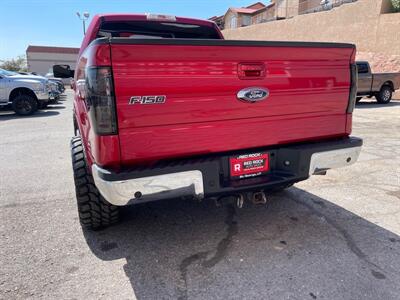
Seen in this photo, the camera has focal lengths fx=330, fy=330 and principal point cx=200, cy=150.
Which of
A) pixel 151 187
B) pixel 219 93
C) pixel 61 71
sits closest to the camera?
pixel 151 187

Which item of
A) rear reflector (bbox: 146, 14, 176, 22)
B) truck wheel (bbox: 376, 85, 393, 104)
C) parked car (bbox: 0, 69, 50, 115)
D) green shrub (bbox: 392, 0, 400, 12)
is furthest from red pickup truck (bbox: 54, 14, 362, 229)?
green shrub (bbox: 392, 0, 400, 12)

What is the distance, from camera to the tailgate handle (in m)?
2.46

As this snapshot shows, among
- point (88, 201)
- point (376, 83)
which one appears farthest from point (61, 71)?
point (376, 83)

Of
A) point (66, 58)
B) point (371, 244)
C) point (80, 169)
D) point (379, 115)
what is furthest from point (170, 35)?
point (66, 58)

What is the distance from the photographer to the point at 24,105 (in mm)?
11992

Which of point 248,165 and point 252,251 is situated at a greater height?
point 248,165

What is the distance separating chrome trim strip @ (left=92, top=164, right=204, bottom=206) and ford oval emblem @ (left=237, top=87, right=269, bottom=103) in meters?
0.66

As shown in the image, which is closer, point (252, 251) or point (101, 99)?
point (101, 99)

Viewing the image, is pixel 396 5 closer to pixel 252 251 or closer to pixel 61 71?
pixel 61 71

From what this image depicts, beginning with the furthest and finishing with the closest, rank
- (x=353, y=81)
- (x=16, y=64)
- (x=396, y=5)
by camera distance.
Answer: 1. (x=16, y=64)
2. (x=396, y=5)
3. (x=353, y=81)

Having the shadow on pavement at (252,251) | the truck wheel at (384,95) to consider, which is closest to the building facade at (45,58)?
the truck wheel at (384,95)

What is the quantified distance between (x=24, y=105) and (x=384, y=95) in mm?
15452

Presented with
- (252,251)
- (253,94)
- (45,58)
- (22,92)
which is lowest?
(252,251)

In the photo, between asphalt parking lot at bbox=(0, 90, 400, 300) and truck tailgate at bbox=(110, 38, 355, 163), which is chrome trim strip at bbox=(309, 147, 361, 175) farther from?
asphalt parking lot at bbox=(0, 90, 400, 300)
